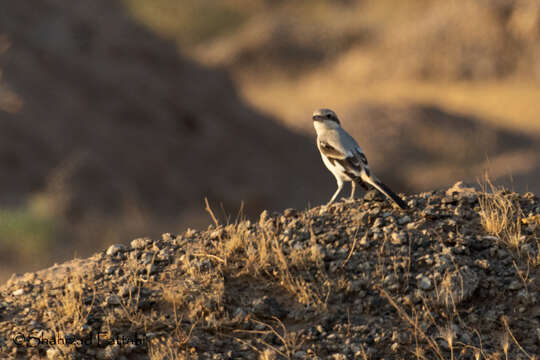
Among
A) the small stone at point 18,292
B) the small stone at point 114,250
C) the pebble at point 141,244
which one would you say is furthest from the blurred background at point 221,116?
the small stone at point 18,292

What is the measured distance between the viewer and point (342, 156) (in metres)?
6.29

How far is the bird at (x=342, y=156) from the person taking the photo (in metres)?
6.11

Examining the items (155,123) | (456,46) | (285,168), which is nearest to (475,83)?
(456,46)

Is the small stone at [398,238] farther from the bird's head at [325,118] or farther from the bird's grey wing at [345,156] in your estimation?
the bird's head at [325,118]

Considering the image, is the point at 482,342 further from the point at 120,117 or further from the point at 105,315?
the point at 120,117

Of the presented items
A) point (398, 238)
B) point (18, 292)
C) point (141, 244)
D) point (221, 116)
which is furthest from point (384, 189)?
point (221, 116)

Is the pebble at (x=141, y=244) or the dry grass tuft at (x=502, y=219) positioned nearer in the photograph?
the dry grass tuft at (x=502, y=219)

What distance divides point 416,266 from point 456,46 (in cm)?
2638

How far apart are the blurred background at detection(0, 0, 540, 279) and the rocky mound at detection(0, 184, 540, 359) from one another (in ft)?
19.5

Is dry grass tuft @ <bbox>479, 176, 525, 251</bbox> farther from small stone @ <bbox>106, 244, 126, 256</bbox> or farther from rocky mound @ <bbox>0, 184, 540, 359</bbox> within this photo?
small stone @ <bbox>106, 244, 126, 256</bbox>

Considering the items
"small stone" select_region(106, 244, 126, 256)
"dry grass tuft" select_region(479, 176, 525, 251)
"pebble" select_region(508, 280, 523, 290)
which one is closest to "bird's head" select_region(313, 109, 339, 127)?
"dry grass tuft" select_region(479, 176, 525, 251)

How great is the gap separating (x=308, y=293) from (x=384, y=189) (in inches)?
59.1

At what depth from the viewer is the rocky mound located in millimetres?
4453

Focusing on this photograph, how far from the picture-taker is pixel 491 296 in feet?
15.7
